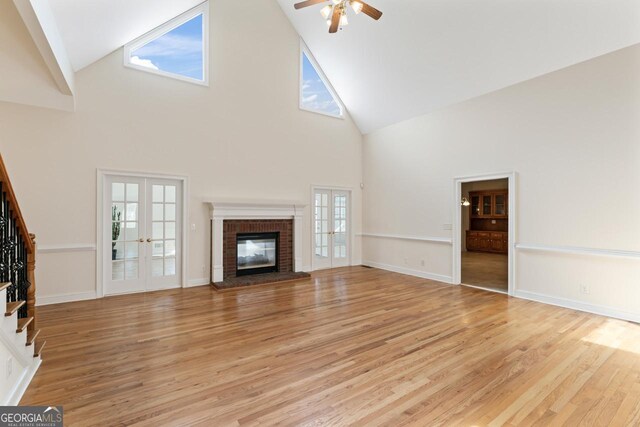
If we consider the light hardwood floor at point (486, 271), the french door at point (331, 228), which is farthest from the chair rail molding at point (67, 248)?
the light hardwood floor at point (486, 271)

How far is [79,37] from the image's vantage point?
3.87 meters

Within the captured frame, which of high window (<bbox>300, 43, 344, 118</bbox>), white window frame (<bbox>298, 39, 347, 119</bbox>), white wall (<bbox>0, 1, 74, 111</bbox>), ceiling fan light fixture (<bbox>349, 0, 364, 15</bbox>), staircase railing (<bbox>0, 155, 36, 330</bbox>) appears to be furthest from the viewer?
high window (<bbox>300, 43, 344, 118</bbox>)

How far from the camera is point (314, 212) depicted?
7.09 metres

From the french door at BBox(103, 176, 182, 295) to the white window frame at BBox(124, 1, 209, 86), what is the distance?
1851 mm

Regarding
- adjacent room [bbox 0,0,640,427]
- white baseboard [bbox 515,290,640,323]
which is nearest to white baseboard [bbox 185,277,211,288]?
adjacent room [bbox 0,0,640,427]

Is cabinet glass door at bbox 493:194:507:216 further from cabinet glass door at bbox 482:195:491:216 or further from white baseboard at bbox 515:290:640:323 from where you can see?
white baseboard at bbox 515:290:640:323

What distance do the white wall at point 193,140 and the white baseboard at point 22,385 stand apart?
7.96 feet

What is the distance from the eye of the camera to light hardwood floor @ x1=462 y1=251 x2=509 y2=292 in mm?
5820

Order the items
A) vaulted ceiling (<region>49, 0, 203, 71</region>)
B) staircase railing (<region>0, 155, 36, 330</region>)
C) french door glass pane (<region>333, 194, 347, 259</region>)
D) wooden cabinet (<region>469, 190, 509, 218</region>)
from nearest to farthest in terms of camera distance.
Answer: staircase railing (<region>0, 155, 36, 330</region>) → vaulted ceiling (<region>49, 0, 203, 71</region>) → french door glass pane (<region>333, 194, 347, 259</region>) → wooden cabinet (<region>469, 190, 509, 218</region>)

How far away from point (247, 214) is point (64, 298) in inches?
120

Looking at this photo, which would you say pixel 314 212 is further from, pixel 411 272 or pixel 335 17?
pixel 335 17

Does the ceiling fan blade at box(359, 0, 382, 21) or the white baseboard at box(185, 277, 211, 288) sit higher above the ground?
the ceiling fan blade at box(359, 0, 382, 21)

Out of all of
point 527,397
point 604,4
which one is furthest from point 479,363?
point 604,4

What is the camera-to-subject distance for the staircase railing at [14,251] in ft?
7.69
